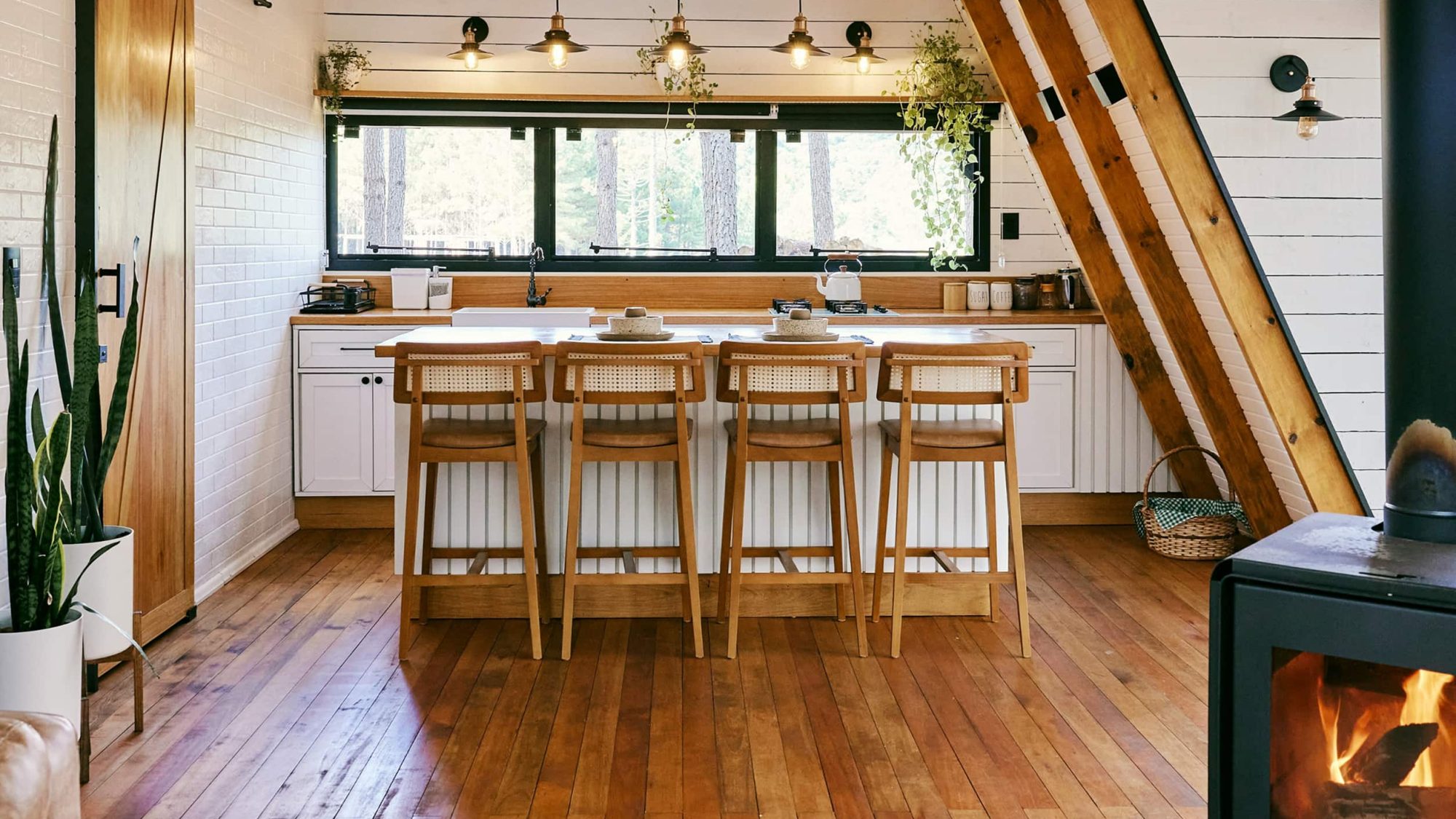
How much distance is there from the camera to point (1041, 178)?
5.41 metres

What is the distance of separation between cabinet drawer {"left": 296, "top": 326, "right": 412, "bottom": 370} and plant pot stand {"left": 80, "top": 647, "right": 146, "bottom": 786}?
7.43ft

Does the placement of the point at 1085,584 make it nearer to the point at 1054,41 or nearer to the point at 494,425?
the point at 1054,41

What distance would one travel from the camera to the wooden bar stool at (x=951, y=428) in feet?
12.4

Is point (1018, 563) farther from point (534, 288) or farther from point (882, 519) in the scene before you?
point (534, 288)

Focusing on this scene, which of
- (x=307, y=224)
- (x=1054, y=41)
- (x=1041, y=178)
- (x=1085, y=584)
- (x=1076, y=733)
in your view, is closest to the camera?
(x=1076, y=733)

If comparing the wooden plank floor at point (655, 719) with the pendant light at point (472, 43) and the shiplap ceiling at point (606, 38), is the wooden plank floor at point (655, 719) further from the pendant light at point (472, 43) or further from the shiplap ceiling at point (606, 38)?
the shiplap ceiling at point (606, 38)

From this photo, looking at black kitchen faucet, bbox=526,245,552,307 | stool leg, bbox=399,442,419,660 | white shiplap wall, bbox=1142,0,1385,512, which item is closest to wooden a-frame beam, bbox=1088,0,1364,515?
white shiplap wall, bbox=1142,0,1385,512

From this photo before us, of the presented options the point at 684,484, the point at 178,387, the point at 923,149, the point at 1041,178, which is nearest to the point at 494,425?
the point at 684,484

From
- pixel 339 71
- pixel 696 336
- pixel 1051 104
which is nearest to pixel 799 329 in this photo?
pixel 696 336

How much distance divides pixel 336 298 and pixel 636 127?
→ 1.79m

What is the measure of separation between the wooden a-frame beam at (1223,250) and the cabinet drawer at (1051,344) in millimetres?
1797

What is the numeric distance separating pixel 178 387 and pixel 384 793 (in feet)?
6.44

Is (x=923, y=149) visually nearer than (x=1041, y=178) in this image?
No

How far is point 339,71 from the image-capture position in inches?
240
